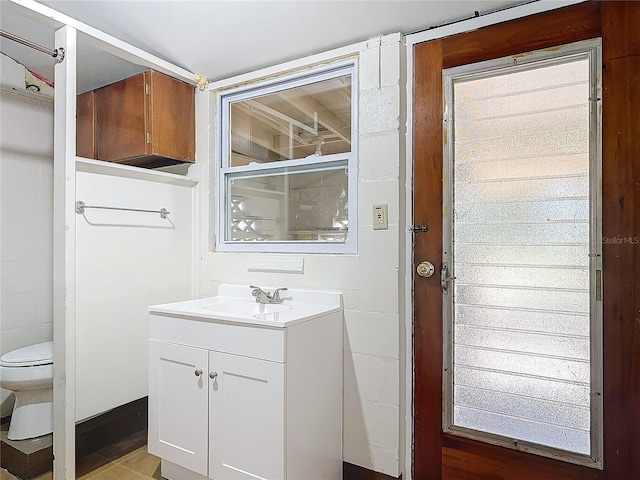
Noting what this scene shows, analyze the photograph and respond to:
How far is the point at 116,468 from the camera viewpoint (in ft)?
6.86

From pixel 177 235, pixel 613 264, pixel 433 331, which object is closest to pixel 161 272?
pixel 177 235

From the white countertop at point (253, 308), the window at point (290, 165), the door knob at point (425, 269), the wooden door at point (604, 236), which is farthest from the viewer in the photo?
the window at point (290, 165)

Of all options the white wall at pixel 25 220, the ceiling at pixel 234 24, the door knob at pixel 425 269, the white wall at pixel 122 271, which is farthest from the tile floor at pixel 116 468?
the ceiling at pixel 234 24

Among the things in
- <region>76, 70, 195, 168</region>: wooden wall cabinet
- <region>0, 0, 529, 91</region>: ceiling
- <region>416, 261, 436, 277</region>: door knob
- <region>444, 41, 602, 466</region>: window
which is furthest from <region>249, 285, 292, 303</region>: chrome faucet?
<region>0, 0, 529, 91</region>: ceiling

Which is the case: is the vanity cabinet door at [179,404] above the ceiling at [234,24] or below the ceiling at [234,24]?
below

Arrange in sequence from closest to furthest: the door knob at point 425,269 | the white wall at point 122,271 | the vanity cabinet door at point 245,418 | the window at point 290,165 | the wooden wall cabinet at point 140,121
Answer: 1. the vanity cabinet door at point 245,418
2. the door knob at point 425,269
3. the white wall at point 122,271
4. the window at point 290,165
5. the wooden wall cabinet at point 140,121

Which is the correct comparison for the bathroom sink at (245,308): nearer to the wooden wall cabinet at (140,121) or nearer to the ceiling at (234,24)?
the wooden wall cabinet at (140,121)

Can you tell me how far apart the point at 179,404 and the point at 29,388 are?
87cm

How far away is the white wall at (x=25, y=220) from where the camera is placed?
97.5 inches

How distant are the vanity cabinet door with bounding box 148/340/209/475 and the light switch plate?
0.98m

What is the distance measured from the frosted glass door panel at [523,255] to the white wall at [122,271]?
1.62 meters

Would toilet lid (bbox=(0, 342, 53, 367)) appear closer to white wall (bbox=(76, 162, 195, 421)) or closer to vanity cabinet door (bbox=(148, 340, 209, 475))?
white wall (bbox=(76, 162, 195, 421))

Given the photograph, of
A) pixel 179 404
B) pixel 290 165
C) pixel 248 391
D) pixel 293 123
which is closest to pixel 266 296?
pixel 248 391

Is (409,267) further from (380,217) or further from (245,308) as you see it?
(245,308)
